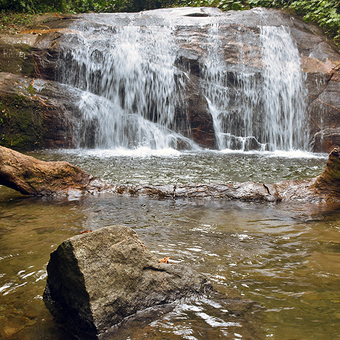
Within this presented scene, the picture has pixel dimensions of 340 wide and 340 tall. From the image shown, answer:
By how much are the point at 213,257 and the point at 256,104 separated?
32.8ft

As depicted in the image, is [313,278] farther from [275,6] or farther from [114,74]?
[275,6]

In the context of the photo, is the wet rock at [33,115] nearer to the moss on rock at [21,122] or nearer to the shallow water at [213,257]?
the moss on rock at [21,122]

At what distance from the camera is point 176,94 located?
1141 centimetres

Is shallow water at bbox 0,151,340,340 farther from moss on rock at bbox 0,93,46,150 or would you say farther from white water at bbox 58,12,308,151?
white water at bbox 58,12,308,151

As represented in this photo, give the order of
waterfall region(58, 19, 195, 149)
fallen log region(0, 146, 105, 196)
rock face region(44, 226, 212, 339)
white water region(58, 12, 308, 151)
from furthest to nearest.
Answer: white water region(58, 12, 308, 151) → waterfall region(58, 19, 195, 149) → fallen log region(0, 146, 105, 196) → rock face region(44, 226, 212, 339)

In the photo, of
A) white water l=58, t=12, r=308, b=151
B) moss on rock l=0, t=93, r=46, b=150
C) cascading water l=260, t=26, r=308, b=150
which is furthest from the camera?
cascading water l=260, t=26, r=308, b=150

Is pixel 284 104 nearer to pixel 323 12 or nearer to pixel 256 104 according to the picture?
pixel 256 104

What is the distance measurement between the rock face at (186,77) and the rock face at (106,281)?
877 cm

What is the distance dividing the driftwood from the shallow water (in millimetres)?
218

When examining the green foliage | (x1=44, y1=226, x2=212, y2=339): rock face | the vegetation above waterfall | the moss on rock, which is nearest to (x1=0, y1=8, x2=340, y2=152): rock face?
the moss on rock

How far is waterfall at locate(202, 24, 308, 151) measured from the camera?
1137cm

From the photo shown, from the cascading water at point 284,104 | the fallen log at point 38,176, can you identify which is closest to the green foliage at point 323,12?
the cascading water at point 284,104

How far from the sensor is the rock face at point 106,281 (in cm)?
174

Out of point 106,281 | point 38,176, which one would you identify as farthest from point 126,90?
point 106,281
